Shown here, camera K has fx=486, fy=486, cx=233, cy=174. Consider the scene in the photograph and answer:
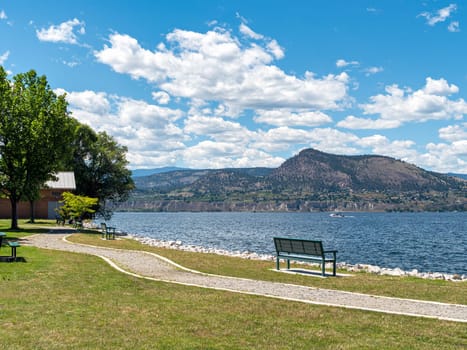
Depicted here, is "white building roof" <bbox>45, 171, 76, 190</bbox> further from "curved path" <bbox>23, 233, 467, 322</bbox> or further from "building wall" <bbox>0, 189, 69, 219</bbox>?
"curved path" <bbox>23, 233, 467, 322</bbox>

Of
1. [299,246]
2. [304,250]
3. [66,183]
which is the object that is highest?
[66,183]

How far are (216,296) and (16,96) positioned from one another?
3459cm

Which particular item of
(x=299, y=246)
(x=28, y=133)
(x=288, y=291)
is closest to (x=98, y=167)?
(x=28, y=133)

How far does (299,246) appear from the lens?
19406mm

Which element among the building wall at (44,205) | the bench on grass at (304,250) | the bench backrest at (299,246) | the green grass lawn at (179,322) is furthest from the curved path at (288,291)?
the building wall at (44,205)

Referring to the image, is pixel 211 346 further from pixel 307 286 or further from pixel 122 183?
pixel 122 183

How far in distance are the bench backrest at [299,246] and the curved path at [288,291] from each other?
→ 383 centimetres

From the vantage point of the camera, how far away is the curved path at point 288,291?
1112 cm

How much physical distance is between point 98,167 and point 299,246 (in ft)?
169

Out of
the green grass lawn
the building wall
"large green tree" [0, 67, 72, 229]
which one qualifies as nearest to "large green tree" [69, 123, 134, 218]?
the building wall

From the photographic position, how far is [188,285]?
14266mm

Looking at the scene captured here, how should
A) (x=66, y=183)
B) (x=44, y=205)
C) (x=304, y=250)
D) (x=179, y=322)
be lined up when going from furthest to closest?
(x=44, y=205) → (x=66, y=183) → (x=304, y=250) → (x=179, y=322)

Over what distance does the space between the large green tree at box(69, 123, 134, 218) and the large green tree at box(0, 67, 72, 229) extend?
23.3m

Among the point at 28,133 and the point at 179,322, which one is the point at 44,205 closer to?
the point at 28,133
